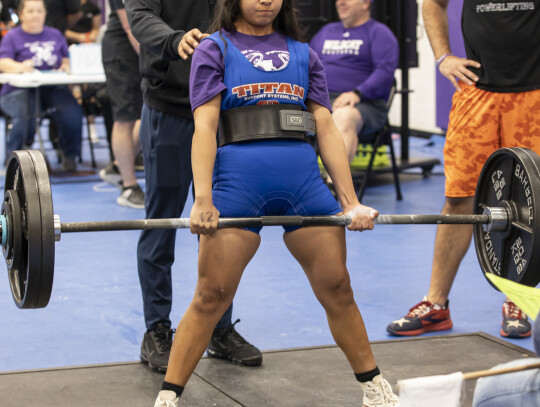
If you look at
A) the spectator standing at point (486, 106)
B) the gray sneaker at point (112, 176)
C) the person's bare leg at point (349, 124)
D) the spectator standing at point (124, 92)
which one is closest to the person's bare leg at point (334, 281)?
the spectator standing at point (486, 106)

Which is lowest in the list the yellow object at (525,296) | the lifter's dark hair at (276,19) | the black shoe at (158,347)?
the black shoe at (158,347)

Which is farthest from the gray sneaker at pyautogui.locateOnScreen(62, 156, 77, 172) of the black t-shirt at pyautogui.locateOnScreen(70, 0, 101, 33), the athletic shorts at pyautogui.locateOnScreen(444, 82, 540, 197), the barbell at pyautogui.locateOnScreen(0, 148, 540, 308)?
the barbell at pyautogui.locateOnScreen(0, 148, 540, 308)

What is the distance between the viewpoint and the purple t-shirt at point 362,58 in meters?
5.71

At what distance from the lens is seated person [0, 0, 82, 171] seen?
6.82 m

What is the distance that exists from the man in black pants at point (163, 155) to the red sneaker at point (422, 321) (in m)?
0.68

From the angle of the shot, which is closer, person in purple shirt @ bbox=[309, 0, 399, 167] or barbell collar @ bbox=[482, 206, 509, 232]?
barbell collar @ bbox=[482, 206, 509, 232]

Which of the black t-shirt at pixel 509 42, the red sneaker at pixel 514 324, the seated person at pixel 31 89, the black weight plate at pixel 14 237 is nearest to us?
the black weight plate at pixel 14 237

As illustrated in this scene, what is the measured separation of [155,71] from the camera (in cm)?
276

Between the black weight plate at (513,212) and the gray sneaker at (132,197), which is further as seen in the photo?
the gray sneaker at (132,197)

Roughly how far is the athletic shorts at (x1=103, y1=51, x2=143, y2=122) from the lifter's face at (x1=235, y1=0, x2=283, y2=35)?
10.2ft

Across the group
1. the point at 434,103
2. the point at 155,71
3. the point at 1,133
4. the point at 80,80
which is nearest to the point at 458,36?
the point at 434,103

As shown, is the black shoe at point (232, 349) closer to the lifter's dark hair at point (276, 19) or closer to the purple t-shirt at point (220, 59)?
the purple t-shirt at point (220, 59)

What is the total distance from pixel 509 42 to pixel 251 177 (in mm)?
1304

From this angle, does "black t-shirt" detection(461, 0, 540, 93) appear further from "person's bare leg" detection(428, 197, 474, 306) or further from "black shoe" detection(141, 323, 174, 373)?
"black shoe" detection(141, 323, 174, 373)
